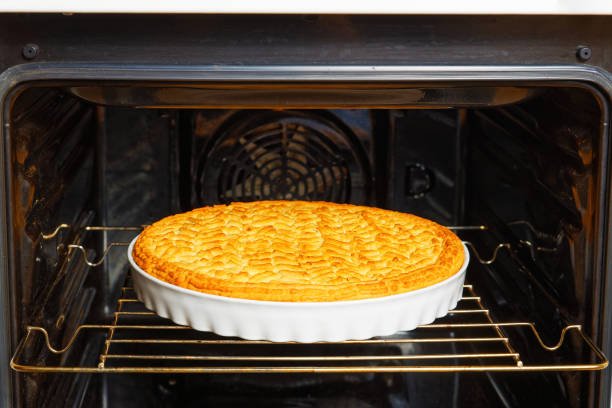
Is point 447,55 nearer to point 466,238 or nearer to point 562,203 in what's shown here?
point 562,203

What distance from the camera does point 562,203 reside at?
3.82 feet

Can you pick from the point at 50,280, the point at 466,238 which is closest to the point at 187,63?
the point at 50,280

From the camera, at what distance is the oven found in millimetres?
961

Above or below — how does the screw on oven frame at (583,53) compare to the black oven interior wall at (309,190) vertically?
above

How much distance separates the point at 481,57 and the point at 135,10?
41 centimetres

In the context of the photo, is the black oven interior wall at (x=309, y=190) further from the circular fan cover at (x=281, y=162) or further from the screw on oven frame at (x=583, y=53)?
the screw on oven frame at (x=583, y=53)

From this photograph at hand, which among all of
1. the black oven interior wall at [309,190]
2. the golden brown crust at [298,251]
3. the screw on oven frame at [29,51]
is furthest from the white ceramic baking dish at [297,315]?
the screw on oven frame at [29,51]

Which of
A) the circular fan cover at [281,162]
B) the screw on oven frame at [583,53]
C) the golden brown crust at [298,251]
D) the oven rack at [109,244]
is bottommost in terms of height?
the oven rack at [109,244]

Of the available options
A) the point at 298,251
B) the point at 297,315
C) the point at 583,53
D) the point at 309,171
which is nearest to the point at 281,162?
the point at 309,171

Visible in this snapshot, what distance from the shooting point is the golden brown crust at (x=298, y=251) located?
40.9 inches

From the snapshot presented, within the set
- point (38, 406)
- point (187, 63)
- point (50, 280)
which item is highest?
point (187, 63)

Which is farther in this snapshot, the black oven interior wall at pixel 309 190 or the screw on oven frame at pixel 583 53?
the black oven interior wall at pixel 309 190

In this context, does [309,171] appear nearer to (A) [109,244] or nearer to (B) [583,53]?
(A) [109,244]

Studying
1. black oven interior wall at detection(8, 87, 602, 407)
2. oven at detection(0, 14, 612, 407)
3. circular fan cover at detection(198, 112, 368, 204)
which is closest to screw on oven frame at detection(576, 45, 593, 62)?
oven at detection(0, 14, 612, 407)
